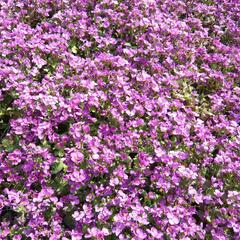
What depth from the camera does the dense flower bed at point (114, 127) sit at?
12.9 feet

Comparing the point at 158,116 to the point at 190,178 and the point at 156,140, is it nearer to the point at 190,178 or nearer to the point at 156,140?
the point at 156,140

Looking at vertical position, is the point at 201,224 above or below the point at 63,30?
below

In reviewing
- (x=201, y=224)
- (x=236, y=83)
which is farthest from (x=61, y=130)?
(x=236, y=83)

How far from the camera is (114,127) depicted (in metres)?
4.47

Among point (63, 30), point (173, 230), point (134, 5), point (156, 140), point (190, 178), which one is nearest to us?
point (173, 230)

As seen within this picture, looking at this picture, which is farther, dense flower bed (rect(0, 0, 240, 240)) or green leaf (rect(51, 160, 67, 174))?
green leaf (rect(51, 160, 67, 174))

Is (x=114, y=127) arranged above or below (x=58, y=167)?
above

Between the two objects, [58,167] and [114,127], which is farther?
[114,127]

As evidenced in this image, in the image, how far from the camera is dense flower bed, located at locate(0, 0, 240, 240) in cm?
392

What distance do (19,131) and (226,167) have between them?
2.13m

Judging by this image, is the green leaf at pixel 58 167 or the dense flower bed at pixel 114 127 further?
the green leaf at pixel 58 167

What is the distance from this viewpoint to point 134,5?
621cm

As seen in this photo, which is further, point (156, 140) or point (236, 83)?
point (236, 83)

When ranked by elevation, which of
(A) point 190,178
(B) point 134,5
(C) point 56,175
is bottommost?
(C) point 56,175
